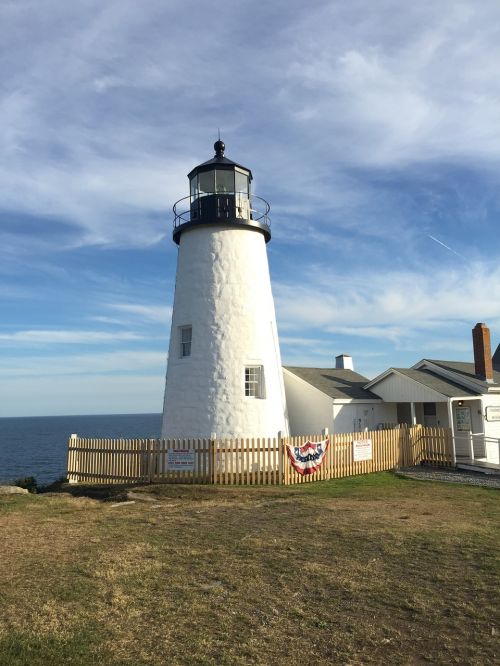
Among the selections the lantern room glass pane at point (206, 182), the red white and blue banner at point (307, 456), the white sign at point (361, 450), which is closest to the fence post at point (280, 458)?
the red white and blue banner at point (307, 456)

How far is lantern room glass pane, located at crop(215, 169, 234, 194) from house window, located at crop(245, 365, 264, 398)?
6.67 m

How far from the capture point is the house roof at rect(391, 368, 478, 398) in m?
23.5

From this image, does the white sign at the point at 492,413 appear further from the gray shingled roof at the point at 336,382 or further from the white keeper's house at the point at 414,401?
the gray shingled roof at the point at 336,382

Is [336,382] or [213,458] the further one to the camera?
[336,382]

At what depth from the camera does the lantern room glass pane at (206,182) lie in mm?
20562

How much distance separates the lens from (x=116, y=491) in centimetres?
1661

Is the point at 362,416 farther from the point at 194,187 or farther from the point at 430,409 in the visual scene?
the point at 194,187

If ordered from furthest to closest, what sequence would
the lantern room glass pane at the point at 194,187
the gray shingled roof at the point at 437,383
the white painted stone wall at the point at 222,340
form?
the gray shingled roof at the point at 437,383, the lantern room glass pane at the point at 194,187, the white painted stone wall at the point at 222,340

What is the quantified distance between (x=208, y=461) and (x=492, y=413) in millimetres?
14074

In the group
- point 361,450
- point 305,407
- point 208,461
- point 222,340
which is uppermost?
point 222,340

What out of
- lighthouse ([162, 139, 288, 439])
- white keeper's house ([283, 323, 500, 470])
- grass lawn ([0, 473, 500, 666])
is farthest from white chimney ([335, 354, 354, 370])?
grass lawn ([0, 473, 500, 666])

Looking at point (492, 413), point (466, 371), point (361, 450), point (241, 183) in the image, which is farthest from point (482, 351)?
point (241, 183)

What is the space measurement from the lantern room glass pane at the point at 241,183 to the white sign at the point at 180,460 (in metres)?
9.70

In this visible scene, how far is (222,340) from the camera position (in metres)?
19.3
